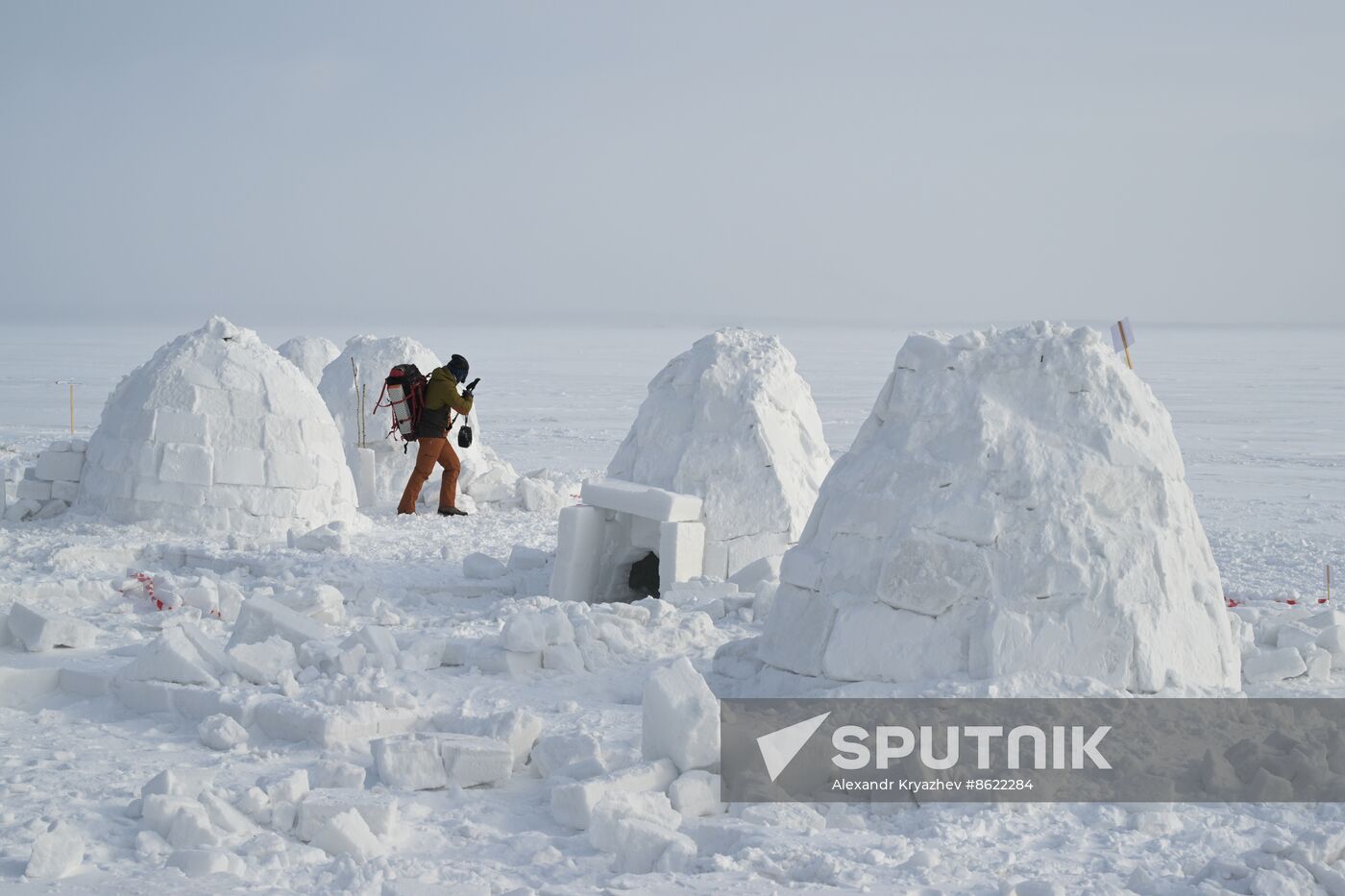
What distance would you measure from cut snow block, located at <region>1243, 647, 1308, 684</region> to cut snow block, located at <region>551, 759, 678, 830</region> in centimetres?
292

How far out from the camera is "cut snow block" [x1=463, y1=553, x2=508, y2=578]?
9.02 meters

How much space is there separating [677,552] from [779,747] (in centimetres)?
387

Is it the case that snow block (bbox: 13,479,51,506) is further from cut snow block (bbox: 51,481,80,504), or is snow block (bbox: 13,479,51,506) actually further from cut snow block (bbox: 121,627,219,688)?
cut snow block (bbox: 121,627,219,688)

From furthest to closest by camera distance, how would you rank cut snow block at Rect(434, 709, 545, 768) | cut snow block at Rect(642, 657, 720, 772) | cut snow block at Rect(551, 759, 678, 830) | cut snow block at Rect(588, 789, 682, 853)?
cut snow block at Rect(434, 709, 545, 768), cut snow block at Rect(642, 657, 720, 772), cut snow block at Rect(551, 759, 678, 830), cut snow block at Rect(588, 789, 682, 853)

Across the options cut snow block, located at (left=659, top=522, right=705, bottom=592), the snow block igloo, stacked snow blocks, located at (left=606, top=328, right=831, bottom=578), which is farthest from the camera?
stacked snow blocks, located at (left=606, top=328, right=831, bottom=578)

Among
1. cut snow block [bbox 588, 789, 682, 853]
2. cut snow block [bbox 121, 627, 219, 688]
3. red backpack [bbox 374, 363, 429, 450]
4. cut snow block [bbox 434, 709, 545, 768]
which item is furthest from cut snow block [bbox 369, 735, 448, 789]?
red backpack [bbox 374, 363, 429, 450]

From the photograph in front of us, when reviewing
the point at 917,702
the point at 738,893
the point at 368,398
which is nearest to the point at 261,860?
the point at 738,893

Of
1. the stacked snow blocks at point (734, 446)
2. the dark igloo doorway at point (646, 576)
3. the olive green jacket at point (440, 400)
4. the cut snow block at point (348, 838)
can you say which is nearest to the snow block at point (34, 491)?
the olive green jacket at point (440, 400)

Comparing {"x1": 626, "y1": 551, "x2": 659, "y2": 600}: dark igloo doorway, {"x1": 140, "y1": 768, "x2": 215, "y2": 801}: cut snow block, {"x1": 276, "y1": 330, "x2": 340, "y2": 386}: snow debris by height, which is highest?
{"x1": 276, "y1": 330, "x2": 340, "y2": 386}: snow debris

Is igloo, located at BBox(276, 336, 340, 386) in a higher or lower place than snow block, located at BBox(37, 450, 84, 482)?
higher

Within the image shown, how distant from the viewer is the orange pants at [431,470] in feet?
39.7

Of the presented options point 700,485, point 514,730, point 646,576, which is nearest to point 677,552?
point 700,485

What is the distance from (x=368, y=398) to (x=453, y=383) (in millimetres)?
2641

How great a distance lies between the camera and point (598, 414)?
27000 mm
